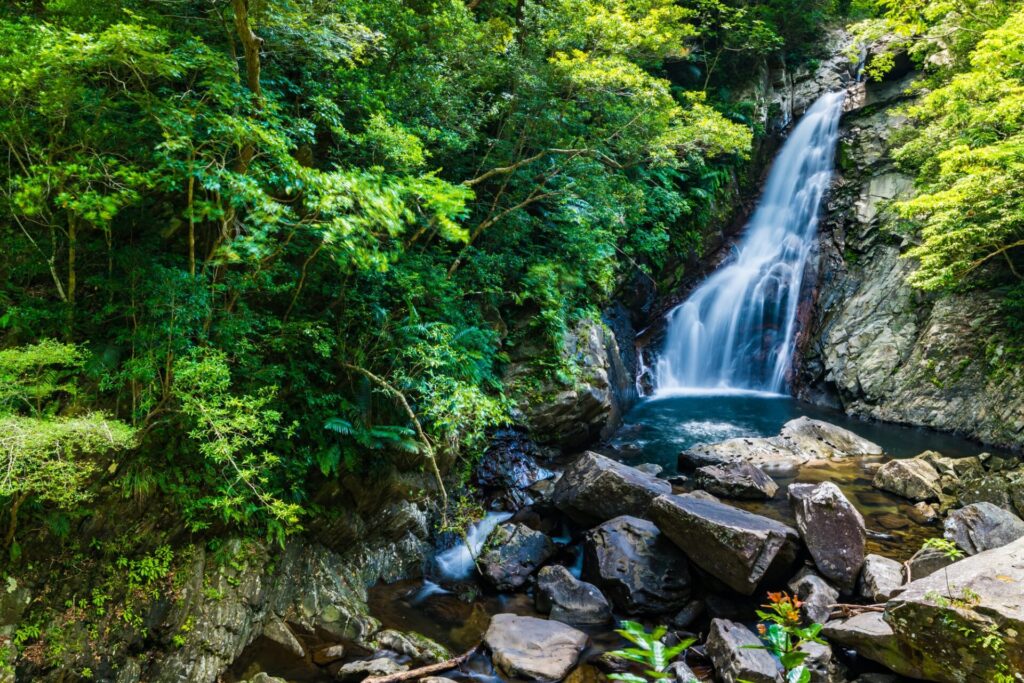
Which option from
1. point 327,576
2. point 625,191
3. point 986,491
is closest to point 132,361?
point 327,576

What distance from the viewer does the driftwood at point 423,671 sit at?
4648 mm

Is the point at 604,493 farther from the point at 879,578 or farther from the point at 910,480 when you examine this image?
the point at 910,480

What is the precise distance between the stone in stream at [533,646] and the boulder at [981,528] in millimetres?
5271

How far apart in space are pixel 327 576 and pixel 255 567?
→ 85 centimetres

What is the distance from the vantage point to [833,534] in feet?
20.2

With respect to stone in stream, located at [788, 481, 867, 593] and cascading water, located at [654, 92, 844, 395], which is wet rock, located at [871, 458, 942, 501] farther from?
cascading water, located at [654, 92, 844, 395]

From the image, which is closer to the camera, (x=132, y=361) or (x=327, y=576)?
(x=132, y=361)

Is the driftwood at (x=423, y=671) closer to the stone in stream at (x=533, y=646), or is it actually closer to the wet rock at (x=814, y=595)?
the stone in stream at (x=533, y=646)

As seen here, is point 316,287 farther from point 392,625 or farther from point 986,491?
point 986,491

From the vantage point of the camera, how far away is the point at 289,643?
512 cm

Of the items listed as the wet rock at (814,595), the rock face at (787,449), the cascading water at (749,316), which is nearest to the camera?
the wet rock at (814,595)

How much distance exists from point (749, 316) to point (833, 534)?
37.6 ft

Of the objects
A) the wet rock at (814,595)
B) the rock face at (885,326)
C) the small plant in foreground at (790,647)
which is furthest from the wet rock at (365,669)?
the rock face at (885,326)

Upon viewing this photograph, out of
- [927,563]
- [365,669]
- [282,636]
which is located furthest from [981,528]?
[282,636]
